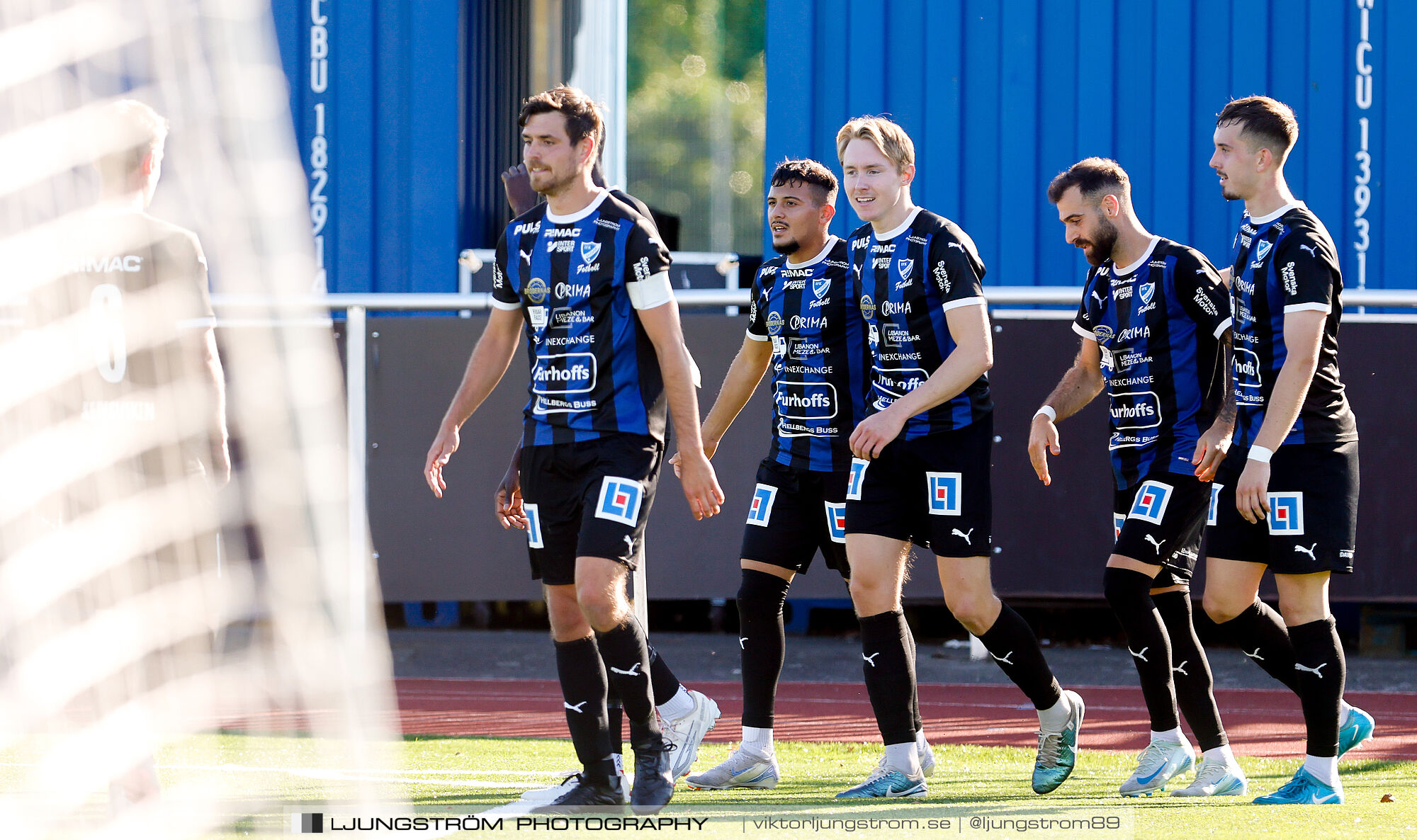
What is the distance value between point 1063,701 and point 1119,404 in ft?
3.23

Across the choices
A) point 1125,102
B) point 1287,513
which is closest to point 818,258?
point 1287,513

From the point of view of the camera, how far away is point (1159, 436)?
15.1ft

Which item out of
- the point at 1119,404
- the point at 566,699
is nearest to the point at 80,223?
the point at 566,699

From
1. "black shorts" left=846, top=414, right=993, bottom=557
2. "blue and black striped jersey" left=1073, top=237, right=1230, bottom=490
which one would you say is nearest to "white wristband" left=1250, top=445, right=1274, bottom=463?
"blue and black striped jersey" left=1073, top=237, right=1230, bottom=490

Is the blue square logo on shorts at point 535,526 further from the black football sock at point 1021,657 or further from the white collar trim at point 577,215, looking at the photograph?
the black football sock at point 1021,657

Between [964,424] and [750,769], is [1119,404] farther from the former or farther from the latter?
[750,769]

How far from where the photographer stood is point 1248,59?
9.20m

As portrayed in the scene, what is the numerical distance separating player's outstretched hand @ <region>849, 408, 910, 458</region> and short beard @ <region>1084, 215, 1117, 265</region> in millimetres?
1001

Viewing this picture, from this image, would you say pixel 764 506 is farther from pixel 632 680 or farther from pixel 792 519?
pixel 632 680

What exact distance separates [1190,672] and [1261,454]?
0.88 metres

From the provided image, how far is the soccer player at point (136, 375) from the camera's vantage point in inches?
154

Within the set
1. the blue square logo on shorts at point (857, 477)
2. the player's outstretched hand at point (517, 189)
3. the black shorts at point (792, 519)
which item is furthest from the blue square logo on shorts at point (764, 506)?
the player's outstretched hand at point (517, 189)

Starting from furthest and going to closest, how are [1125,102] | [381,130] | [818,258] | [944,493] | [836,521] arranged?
1. [381,130]
2. [1125,102]
3. [818,258]
4. [836,521]
5. [944,493]

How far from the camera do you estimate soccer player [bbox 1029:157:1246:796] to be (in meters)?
4.53
